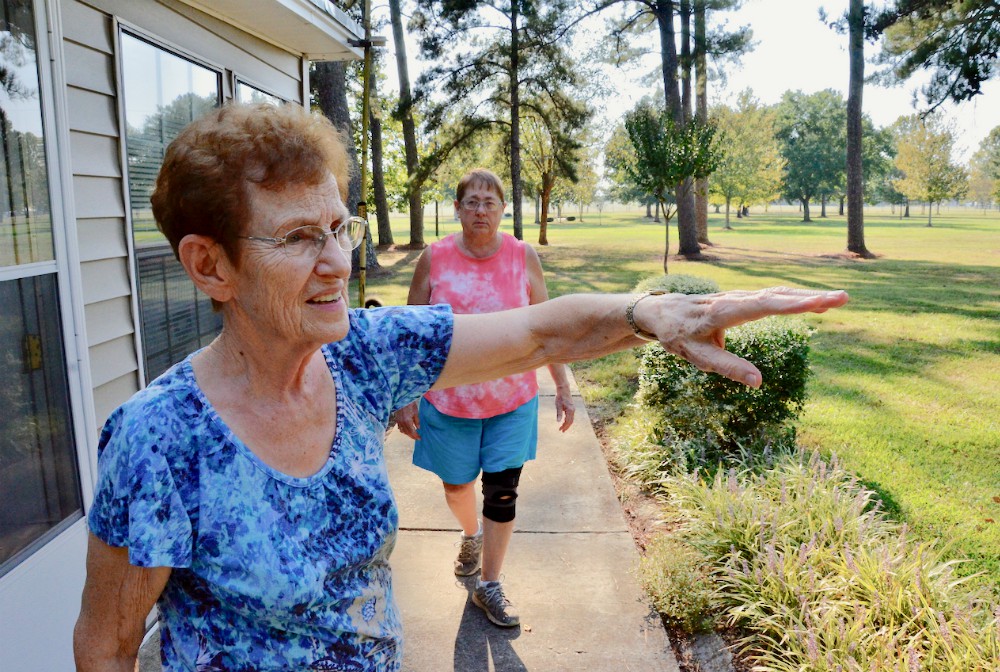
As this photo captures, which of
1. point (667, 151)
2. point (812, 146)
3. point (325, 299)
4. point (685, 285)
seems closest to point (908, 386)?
point (685, 285)

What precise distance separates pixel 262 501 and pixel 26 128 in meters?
2.02

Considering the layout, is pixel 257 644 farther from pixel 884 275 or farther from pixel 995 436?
pixel 884 275

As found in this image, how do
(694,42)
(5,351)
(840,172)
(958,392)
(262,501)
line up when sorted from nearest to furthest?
(262,501)
(5,351)
(958,392)
(694,42)
(840,172)

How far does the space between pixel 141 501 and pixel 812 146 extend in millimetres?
80570

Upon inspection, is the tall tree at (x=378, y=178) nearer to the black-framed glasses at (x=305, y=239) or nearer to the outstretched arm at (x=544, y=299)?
the outstretched arm at (x=544, y=299)

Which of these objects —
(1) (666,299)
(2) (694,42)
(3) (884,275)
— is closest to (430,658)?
(1) (666,299)

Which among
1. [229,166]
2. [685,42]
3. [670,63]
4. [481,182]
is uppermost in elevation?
[685,42]

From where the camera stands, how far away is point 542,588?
377 cm

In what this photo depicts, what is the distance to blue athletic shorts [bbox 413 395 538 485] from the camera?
136 inches

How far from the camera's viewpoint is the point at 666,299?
5.50 feet

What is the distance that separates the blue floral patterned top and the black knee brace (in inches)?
73.6

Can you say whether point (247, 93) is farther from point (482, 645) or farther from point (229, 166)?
point (229, 166)

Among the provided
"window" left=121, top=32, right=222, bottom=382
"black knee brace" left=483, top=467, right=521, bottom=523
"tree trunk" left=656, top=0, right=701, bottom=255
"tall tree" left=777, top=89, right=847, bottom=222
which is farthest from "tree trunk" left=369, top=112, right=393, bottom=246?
"tall tree" left=777, top=89, right=847, bottom=222

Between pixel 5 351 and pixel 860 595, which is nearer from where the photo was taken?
pixel 5 351
